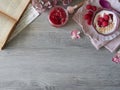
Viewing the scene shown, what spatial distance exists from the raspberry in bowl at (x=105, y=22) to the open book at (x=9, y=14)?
250mm

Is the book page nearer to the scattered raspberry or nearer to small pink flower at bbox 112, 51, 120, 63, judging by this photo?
the scattered raspberry

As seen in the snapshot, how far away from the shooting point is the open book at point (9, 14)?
124cm

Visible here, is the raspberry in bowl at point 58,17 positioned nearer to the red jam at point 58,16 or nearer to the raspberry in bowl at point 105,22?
the red jam at point 58,16

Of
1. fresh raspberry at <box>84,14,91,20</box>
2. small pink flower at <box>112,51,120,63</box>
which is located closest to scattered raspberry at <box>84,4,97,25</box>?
fresh raspberry at <box>84,14,91,20</box>

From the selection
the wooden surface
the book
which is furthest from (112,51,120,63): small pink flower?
the book

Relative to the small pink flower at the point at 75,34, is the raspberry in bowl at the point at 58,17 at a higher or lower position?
higher

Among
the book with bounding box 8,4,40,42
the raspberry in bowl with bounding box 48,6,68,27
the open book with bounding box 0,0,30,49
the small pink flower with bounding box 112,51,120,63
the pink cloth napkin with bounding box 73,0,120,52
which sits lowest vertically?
the small pink flower with bounding box 112,51,120,63

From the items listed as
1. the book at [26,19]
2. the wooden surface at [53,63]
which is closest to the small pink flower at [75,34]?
the wooden surface at [53,63]

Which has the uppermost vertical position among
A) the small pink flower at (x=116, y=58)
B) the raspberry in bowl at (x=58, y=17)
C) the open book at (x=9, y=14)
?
the open book at (x=9, y=14)

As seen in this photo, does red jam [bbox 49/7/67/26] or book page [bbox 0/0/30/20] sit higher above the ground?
book page [bbox 0/0/30/20]

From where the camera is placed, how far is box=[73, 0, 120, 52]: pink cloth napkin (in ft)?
3.98

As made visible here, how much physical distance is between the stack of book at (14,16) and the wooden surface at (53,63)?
20mm

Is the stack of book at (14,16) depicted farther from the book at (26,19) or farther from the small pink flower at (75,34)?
the small pink flower at (75,34)

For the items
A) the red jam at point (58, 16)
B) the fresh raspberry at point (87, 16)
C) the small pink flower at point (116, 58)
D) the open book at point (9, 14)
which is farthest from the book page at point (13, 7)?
the small pink flower at point (116, 58)
